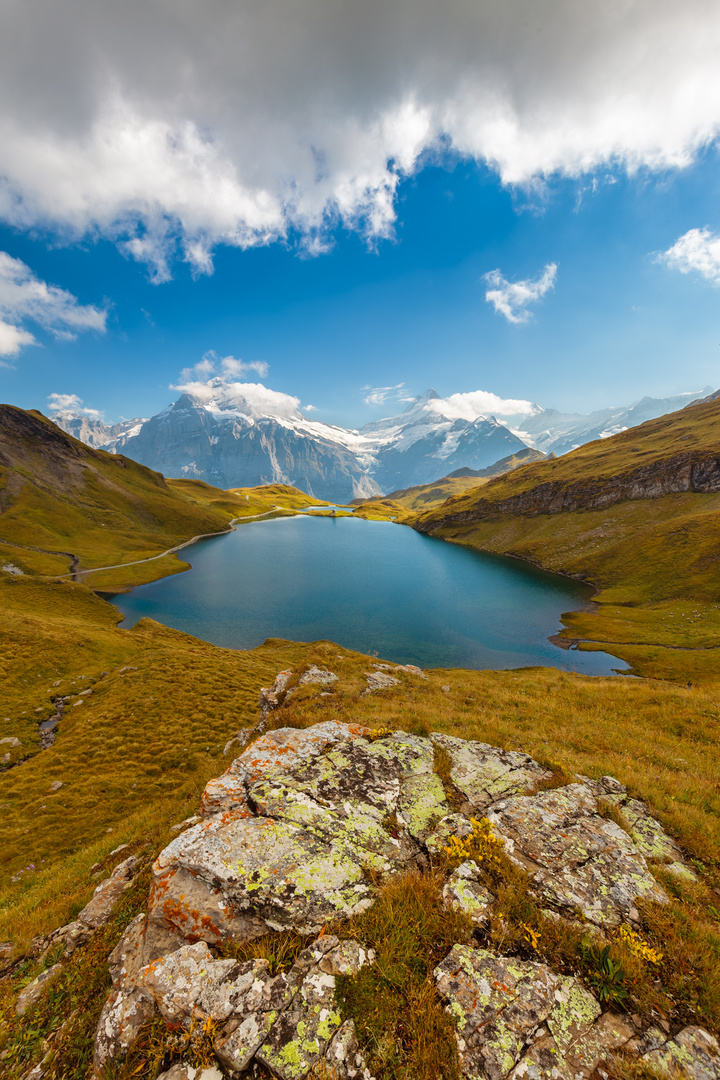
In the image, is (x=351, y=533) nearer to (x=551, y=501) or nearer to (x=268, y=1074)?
(x=551, y=501)

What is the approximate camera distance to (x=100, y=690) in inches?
1151

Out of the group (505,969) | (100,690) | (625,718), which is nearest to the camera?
(505,969)

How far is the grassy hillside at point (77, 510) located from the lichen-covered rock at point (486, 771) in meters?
92.3

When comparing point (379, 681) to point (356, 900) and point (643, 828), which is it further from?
point (356, 900)

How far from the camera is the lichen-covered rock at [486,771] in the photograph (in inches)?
360

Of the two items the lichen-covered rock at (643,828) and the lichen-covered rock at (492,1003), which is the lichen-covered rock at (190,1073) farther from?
the lichen-covered rock at (643,828)

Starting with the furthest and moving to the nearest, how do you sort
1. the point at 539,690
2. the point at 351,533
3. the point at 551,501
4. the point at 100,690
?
the point at 351,533
the point at 551,501
the point at 100,690
the point at 539,690

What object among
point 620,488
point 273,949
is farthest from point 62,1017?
point 620,488

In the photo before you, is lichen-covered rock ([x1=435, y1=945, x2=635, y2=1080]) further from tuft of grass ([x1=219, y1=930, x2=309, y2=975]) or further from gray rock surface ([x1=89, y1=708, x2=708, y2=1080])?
tuft of grass ([x1=219, y1=930, x2=309, y2=975])

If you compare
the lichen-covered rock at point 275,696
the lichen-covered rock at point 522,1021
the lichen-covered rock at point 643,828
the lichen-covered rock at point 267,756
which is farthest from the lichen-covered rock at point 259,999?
the lichen-covered rock at point 275,696

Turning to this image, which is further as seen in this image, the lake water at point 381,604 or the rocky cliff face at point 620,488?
the rocky cliff face at point 620,488

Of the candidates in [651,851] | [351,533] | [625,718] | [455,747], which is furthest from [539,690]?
[351,533]

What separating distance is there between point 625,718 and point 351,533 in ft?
521

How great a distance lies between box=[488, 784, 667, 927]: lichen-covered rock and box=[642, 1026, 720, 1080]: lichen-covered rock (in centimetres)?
146
